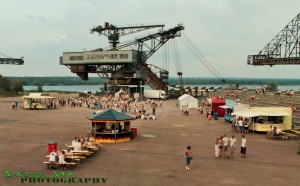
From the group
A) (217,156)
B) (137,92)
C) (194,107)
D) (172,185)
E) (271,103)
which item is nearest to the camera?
(172,185)

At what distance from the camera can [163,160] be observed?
18.7 m

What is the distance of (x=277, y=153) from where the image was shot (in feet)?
68.8

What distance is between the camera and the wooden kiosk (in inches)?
947

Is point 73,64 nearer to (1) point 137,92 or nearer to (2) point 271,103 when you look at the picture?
(1) point 137,92

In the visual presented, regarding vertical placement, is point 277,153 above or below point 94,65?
below

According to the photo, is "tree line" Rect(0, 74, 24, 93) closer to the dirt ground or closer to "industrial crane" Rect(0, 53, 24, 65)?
"industrial crane" Rect(0, 53, 24, 65)

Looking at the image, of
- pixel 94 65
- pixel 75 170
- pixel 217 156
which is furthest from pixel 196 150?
pixel 94 65

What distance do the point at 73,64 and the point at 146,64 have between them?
1865 cm

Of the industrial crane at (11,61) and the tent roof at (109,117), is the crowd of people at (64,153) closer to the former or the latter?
the tent roof at (109,117)
